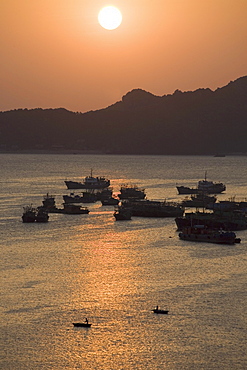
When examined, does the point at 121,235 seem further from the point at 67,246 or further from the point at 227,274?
the point at 227,274

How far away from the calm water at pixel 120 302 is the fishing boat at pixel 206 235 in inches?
83.9

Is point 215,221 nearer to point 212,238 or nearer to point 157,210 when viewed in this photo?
point 212,238

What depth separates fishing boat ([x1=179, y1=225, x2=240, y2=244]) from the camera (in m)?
115

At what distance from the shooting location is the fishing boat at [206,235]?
115 metres

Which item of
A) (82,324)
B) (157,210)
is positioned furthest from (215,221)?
(82,324)

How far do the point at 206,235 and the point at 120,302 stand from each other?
44992 millimetres

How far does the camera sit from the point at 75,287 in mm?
82062

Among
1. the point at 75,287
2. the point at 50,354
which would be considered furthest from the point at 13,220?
the point at 50,354

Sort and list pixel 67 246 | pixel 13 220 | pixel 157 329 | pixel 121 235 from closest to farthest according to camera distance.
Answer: pixel 157 329 < pixel 67 246 < pixel 121 235 < pixel 13 220

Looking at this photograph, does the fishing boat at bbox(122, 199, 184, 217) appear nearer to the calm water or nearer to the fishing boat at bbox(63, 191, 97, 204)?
the calm water

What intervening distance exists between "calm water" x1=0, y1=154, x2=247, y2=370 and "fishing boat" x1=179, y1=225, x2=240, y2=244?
83.9 inches

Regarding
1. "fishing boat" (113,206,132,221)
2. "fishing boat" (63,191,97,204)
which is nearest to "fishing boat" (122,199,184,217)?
"fishing boat" (113,206,132,221)

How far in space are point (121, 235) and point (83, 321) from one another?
57.7 meters

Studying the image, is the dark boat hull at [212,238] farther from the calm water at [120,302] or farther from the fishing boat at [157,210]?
the fishing boat at [157,210]
